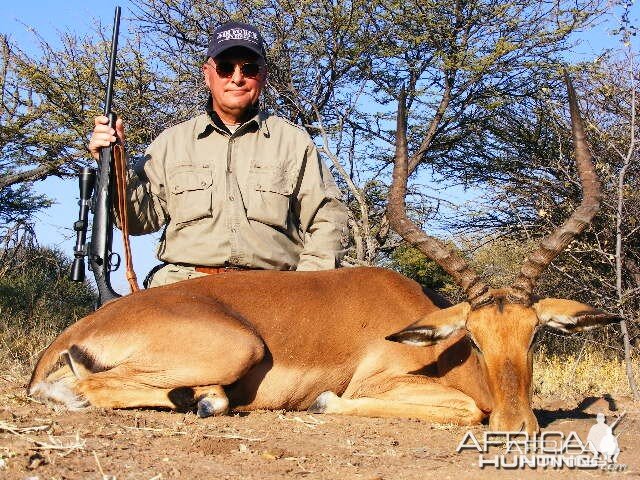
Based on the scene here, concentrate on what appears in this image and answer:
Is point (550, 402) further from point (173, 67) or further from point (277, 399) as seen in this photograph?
point (173, 67)

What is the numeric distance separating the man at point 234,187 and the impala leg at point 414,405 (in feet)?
4.97

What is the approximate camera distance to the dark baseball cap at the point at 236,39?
6906 mm

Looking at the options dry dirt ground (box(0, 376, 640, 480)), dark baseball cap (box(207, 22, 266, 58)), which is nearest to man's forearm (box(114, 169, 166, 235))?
dark baseball cap (box(207, 22, 266, 58))

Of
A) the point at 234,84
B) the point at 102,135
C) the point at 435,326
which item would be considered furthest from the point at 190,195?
the point at 435,326

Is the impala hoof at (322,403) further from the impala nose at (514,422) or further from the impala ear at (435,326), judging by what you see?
the impala nose at (514,422)

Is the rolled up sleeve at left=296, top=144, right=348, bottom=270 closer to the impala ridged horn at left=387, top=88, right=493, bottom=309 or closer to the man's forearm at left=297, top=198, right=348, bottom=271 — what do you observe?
the man's forearm at left=297, top=198, right=348, bottom=271

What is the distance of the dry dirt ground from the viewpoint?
3717 mm

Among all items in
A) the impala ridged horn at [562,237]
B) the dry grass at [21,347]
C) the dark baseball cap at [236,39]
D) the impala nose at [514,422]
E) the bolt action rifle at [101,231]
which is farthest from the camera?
the dry grass at [21,347]

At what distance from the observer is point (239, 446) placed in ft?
13.8

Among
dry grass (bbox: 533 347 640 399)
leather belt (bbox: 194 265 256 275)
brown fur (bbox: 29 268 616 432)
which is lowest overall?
dry grass (bbox: 533 347 640 399)

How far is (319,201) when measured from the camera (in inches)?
274

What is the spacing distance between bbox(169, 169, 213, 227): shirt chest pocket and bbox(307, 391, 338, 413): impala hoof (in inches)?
73.6

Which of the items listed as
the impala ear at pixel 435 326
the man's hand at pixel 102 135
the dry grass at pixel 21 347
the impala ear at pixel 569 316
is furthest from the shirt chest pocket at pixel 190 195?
the impala ear at pixel 569 316

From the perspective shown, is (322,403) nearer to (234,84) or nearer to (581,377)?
(234,84)
